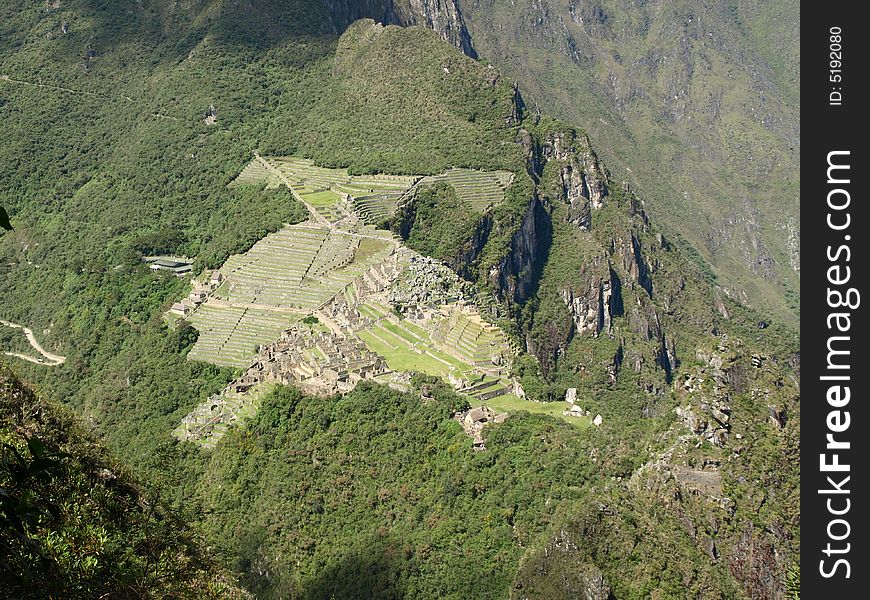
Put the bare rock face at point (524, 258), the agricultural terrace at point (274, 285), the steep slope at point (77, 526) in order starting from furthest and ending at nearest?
the bare rock face at point (524, 258), the agricultural terrace at point (274, 285), the steep slope at point (77, 526)

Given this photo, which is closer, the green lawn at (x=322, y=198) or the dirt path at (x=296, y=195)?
the dirt path at (x=296, y=195)

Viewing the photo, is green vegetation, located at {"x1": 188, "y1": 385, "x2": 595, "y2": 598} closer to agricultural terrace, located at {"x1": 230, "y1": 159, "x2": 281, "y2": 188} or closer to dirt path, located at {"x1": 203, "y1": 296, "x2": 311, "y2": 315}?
dirt path, located at {"x1": 203, "y1": 296, "x2": 311, "y2": 315}

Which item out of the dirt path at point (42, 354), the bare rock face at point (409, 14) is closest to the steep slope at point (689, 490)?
the dirt path at point (42, 354)

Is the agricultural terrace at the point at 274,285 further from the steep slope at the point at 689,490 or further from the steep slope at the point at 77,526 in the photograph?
the steep slope at the point at 77,526

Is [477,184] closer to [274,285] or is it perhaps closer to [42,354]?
[274,285]

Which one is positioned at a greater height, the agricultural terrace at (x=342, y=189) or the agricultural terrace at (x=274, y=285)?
the agricultural terrace at (x=274, y=285)

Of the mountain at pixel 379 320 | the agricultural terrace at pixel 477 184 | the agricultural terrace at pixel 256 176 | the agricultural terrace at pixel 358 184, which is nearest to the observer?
the mountain at pixel 379 320
